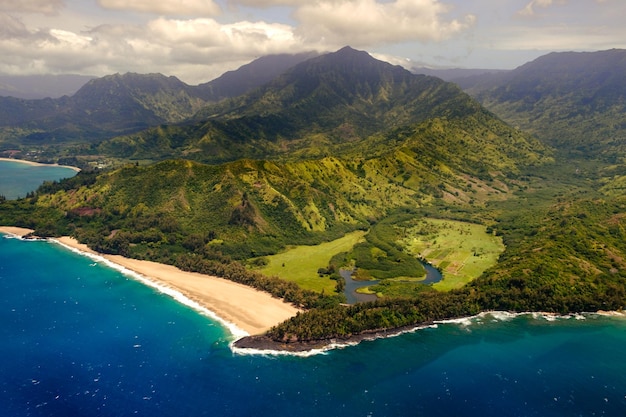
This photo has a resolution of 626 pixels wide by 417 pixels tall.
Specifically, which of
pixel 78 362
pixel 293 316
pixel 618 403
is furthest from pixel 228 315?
pixel 618 403

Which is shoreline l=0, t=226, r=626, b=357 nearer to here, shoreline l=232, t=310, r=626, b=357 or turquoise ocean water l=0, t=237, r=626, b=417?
shoreline l=232, t=310, r=626, b=357

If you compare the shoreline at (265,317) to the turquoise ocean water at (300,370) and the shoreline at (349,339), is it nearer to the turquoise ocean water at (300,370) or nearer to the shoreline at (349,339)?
the shoreline at (349,339)

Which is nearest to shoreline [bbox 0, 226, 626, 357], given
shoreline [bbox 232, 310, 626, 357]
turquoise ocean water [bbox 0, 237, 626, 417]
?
shoreline [bbox 232, 310, 626, 357]

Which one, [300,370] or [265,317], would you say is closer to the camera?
[300,370]

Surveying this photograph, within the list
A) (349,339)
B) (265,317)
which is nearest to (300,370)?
(349,339)

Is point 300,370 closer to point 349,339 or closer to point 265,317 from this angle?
point 349,339

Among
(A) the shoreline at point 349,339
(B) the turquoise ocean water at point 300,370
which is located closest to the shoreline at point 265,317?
(A) the shoreline at point 349,339

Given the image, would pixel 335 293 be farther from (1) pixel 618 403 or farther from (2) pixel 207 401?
(1) pixel 618 403

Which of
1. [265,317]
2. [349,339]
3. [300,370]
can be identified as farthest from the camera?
[265,317]
